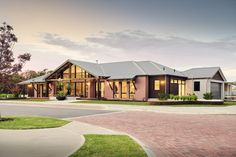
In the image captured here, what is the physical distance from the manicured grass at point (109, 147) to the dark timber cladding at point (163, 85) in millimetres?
31174

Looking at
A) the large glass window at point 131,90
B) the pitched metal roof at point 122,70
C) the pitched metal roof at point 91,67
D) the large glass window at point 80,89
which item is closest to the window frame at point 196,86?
the pitched metal roof at point 122,70

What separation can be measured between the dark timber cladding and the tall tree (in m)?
27.3

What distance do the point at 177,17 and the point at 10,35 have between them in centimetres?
1039

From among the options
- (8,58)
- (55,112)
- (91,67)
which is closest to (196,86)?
(91,67)

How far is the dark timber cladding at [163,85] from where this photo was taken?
41.4 m

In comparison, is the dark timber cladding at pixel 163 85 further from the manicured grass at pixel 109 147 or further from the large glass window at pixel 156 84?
the manicured grass at pixel 109 147

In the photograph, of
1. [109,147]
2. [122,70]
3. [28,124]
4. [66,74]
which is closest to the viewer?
[109,147]

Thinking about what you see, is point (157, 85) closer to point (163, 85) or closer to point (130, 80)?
point (163, 85)

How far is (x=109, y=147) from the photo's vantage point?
29.4 feet

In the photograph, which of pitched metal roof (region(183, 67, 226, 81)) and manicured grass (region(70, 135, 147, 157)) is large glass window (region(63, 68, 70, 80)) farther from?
manicured grass (region(70, 135, 147, 157))

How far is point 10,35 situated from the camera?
16.4 metres

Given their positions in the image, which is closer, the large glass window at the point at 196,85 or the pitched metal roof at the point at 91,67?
the pitched metal roof at the point at 91,67

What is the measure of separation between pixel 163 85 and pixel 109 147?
3323 centimetres

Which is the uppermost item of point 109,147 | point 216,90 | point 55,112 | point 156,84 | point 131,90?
point 156,84
